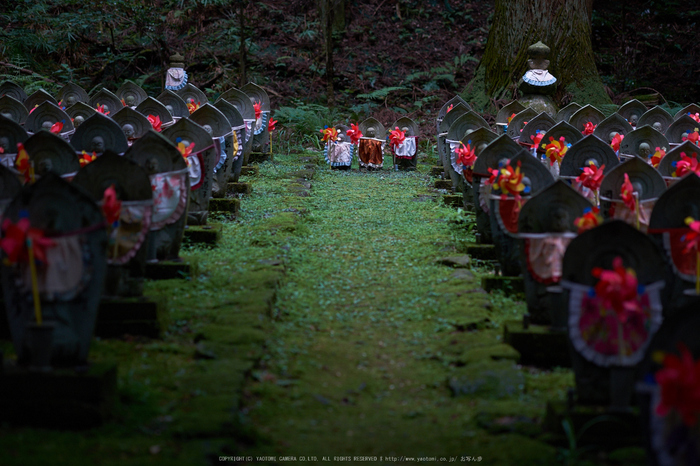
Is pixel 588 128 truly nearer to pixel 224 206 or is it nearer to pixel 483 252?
pixel 483 252

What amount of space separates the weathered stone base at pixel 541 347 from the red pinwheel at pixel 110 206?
230 cm

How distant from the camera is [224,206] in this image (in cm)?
763

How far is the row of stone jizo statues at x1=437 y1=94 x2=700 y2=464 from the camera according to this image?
8.23ft

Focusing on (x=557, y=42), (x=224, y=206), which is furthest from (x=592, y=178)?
(x=557, y=42)

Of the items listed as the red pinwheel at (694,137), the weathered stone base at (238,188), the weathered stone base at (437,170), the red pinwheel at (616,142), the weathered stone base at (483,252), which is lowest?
the weathered stone base at (483,252)

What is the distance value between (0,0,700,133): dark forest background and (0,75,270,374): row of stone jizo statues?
327 inches

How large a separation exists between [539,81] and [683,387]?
8921 millimetres

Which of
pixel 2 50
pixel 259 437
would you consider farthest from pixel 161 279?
pixel 2 50

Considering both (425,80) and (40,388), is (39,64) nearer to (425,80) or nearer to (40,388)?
(425,80)

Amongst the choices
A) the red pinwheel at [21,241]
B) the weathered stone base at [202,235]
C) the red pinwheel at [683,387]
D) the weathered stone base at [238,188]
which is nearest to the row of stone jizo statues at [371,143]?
the weathered stone base at [238,188]

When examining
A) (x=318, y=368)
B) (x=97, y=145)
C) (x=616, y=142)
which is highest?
(x=616, y=142)

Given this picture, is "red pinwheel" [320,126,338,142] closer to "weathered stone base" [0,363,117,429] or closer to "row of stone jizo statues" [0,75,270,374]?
"row of stone jizo statues" [0,75,270,374]

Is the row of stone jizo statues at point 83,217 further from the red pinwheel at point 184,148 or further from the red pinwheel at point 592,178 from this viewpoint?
the red pinwheel at point 592,178

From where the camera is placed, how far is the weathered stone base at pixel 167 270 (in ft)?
17.0
